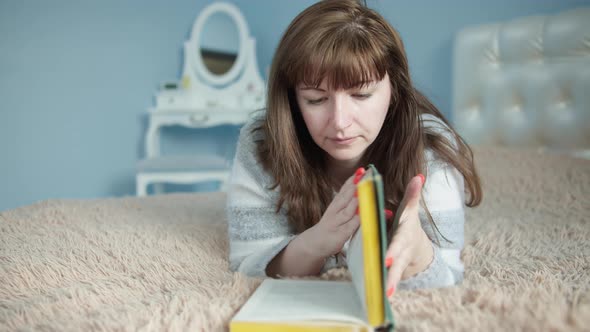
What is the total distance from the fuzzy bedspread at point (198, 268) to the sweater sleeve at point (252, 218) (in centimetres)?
5

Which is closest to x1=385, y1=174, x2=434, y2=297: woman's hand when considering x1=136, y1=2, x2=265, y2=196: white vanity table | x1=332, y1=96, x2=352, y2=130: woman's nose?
x1=332, y1=96, x2=352, y2=130: woman's nose

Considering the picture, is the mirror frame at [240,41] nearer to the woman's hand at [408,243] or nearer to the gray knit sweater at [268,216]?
the gray knit sweater at [268,216]

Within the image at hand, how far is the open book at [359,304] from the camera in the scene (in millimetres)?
487

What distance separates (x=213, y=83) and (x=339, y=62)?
8.04 ft

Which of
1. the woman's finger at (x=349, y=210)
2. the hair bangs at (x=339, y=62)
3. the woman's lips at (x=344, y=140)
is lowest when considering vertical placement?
the woman's finger at (x=349, y=210)

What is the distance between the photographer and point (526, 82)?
1809 mm

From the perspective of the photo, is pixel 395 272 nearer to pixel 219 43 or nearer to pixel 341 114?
pixel 341 114

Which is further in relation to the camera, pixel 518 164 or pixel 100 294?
pixel 518 164

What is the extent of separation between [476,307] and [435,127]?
1.59ft

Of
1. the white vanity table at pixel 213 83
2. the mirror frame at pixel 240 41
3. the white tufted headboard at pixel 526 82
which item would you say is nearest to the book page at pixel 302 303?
the white tufted headboard at pixel 526 82

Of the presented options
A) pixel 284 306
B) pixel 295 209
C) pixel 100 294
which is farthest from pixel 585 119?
pixel 100 294

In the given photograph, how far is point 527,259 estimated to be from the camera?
0.85 m

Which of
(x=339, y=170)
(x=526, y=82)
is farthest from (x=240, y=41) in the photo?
(x=339, y=170)

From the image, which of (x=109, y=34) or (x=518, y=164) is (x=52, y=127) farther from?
(x=518, y=164)
